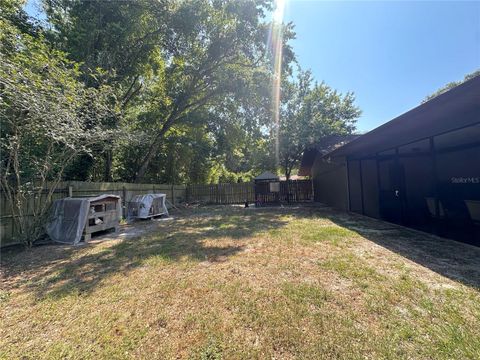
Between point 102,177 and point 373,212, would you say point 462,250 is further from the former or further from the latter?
point 102,177

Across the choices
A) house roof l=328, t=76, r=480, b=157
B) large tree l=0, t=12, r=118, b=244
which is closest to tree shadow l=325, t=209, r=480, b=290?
house roof l=328, t=76, r=480, b=157

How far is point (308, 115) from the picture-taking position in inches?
629

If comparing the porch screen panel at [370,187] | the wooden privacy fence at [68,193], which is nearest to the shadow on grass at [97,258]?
the wooden privacy fence at [68,193]

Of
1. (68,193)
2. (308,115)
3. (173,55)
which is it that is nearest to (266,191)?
(308,115)

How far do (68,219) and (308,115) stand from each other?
15377 mm

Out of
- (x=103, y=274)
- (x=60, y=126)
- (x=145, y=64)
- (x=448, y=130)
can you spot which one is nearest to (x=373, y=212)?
(x=448, y=130)

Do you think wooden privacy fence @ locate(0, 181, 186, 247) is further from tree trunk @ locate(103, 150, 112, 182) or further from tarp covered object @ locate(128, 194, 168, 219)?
tree trunk @ locate(103, 150, 112, 182)

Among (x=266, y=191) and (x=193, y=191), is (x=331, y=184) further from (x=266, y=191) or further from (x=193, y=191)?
(x=193, y=191)

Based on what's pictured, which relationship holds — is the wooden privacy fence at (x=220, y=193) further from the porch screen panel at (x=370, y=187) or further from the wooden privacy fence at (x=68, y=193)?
the porch screen panel at (x=370, y=187)

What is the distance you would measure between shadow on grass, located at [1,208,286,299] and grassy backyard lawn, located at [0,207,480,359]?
32mm

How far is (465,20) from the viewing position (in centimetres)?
689

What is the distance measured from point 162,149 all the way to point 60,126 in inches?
418

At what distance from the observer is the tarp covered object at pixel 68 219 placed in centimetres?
514

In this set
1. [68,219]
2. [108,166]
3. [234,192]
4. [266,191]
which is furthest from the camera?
[234,192]
